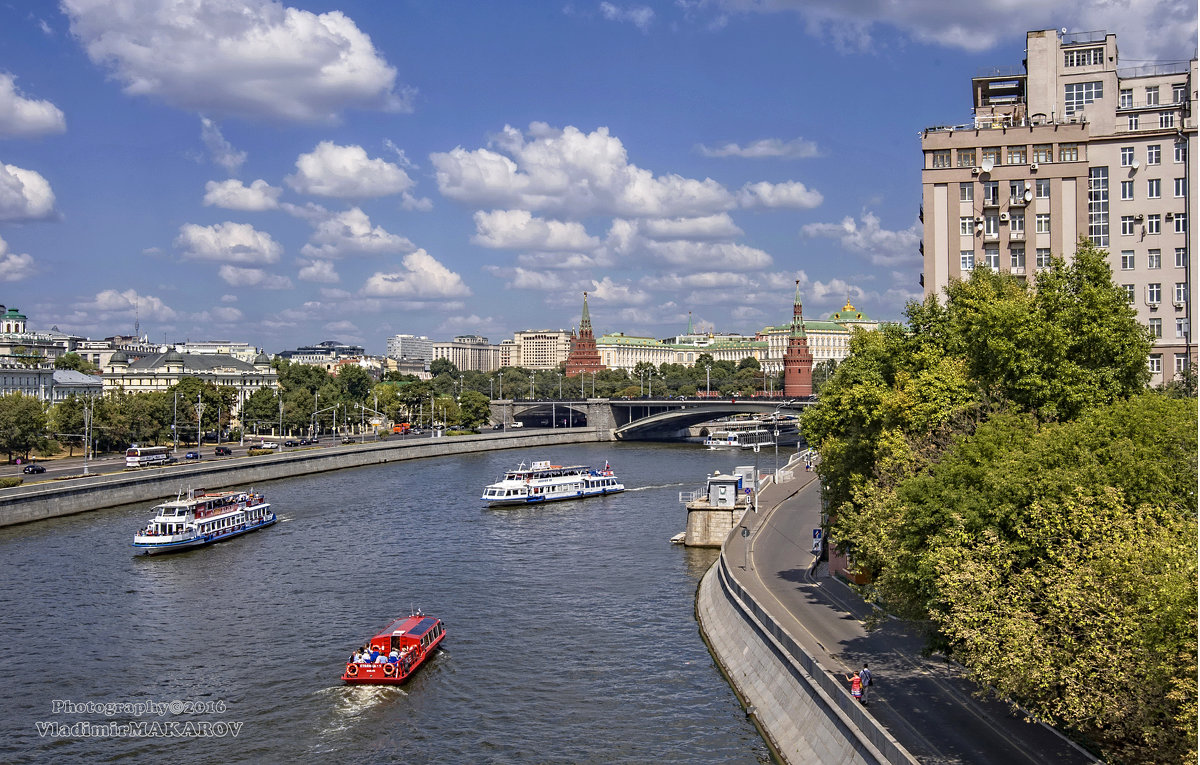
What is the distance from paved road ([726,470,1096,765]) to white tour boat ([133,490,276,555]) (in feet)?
115

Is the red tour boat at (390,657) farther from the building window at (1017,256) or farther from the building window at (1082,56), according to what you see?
the building window at (1082,56)

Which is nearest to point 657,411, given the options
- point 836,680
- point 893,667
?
point 893,667

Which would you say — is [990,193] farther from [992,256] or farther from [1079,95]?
[1079,95]

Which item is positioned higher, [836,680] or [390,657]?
[836,680]

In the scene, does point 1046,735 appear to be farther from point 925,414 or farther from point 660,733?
point 925,414

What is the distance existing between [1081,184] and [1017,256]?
182 inches

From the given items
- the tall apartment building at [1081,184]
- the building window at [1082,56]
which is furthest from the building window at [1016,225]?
the building window at [1082,56]

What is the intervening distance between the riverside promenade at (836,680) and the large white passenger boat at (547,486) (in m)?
41.0

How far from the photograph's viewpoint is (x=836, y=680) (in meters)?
28.5

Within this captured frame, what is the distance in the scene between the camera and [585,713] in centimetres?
3603

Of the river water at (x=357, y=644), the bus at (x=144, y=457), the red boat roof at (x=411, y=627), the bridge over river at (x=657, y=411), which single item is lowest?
the river water at (x=357, y=644)

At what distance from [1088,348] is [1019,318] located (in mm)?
2628

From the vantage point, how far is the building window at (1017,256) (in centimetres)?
5528

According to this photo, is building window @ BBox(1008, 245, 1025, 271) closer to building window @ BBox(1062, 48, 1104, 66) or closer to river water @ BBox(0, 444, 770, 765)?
building window @ BBox(1062, 48, 1104, 66)
